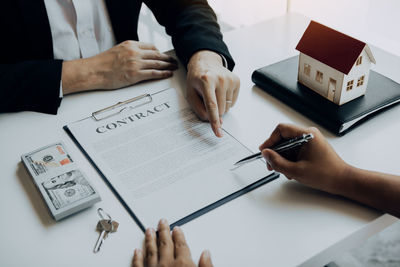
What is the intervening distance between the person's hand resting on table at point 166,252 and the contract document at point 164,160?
0.03m

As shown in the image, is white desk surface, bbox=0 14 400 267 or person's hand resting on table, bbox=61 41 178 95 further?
person's hand resting on table, bbox=61 41 178 95

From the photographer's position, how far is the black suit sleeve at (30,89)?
985 mm

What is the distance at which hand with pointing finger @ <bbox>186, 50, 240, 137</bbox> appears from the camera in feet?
2.98

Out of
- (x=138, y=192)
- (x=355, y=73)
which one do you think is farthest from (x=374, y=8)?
(x=138, y=192)

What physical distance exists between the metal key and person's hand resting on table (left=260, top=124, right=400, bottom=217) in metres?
0.32

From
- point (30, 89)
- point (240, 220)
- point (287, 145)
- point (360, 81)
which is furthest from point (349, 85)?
point (30, 89)

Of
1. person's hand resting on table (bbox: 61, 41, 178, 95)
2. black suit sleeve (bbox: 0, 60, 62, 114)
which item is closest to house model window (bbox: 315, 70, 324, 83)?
person's hand resting on table (bbox: 61, 41, 178, 95)

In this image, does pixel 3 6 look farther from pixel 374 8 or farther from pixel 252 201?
pixel 374 8

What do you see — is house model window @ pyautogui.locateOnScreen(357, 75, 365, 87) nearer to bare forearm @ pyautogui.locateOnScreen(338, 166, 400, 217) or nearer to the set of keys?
bare forearm @ pyautogui.locateOnScreen(338, 166, 400, 217)

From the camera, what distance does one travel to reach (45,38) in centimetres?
117

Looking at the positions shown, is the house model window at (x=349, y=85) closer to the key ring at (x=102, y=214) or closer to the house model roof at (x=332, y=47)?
the house model roof at (x=332, y=47)

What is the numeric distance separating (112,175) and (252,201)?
0.95ft

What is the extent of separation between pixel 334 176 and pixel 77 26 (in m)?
0.93

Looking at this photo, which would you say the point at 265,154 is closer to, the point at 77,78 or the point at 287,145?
the point at 287,145
